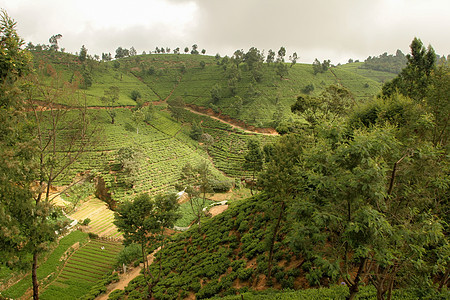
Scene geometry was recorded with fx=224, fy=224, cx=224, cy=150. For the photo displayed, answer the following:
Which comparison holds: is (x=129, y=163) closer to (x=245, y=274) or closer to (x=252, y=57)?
(x=245, y=274)

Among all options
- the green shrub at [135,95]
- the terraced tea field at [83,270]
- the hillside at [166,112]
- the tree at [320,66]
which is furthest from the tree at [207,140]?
the tree at [320,66]

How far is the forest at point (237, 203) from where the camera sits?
19.9ft

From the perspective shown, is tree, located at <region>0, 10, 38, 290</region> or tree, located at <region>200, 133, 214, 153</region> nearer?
tree, located at <region>0, 10, 38, 290</region>

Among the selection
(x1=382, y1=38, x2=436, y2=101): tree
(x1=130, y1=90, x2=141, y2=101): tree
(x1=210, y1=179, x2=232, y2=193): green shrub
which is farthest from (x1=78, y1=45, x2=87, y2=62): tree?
(x1=382, y1=38, x2=436, y2=101): tree

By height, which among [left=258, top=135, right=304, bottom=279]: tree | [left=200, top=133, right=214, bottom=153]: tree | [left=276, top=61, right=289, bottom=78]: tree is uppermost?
[left=276, top=61, right=289, bottom=78]: tree

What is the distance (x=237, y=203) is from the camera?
2695 centimetres

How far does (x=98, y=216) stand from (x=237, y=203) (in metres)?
19.3

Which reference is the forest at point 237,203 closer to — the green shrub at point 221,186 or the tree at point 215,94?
the green shrub at point 221,186

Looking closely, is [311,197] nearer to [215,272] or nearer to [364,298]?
[364,298]

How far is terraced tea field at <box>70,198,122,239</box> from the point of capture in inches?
1071

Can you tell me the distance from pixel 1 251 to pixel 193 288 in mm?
10130

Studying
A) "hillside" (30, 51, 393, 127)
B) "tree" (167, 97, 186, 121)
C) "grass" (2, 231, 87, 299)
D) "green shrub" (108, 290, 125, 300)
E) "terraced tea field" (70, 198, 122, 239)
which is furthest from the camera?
"hillside" (30, 51, 393, 127)

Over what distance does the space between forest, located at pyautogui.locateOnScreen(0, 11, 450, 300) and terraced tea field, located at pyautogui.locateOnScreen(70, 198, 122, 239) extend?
235 mm

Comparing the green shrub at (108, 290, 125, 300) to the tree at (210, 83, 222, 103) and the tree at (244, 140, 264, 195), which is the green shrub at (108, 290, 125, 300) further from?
the tree at (210, 83, 222, 103)
